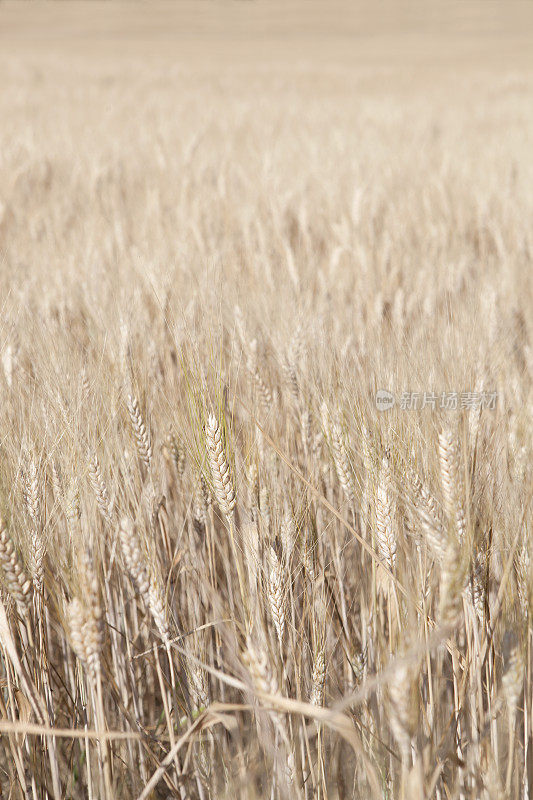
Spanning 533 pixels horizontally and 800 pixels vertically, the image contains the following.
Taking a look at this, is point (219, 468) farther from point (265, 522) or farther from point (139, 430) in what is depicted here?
point (139, 430)

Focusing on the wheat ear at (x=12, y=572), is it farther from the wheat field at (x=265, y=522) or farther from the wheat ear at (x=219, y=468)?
the wheat ear at (x=219, y=468)

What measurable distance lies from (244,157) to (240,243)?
235 cm

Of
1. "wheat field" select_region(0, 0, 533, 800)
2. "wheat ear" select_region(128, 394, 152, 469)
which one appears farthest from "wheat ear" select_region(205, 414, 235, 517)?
"wheat ear" select_region(128, 394, 152, 469)

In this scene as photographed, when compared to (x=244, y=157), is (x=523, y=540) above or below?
below

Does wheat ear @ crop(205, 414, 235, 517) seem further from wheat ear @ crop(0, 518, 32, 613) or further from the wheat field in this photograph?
wheat ear @ crop(0, 518, 32, 613)

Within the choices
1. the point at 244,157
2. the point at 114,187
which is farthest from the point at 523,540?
the point at 244,157

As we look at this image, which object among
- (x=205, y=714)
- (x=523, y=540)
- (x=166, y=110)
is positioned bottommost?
(x=205, y=714)

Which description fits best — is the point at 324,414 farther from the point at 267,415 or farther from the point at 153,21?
the point at 153,21

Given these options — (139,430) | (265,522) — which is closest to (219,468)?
(265,522)

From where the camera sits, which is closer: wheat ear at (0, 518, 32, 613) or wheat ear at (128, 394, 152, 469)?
wheat ear at (0, 518, 32, 613)

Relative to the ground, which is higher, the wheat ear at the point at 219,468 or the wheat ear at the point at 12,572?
the wheat ear at the point at 219,468

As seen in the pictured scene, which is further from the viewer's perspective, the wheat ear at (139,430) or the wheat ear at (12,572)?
the wheat ear at (139,430)

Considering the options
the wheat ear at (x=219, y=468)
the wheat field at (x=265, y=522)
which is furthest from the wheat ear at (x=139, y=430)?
the wheat ear at (x=219, y=468)

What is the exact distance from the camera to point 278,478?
1.06 metres
